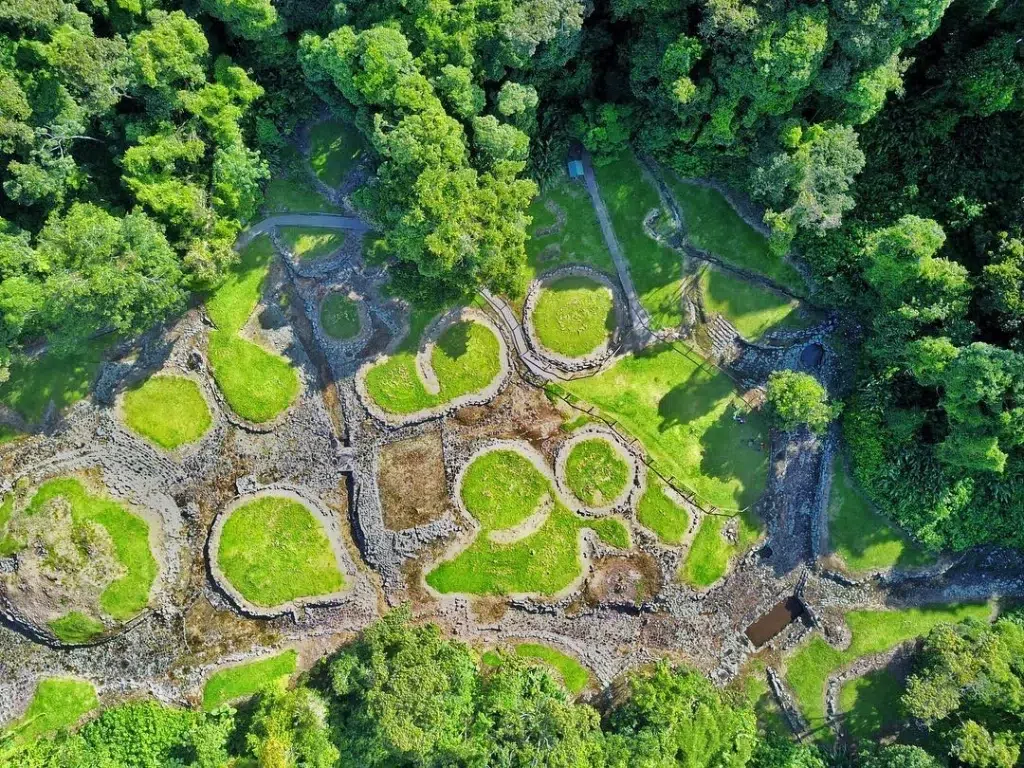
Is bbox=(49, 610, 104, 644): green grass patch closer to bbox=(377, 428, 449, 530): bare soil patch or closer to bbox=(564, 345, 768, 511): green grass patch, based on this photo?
bbox=(377, 428, 449, 530): bare soil patch

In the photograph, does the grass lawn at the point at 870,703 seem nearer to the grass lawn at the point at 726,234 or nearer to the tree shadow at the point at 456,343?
the grass lawn at the point at 726,234

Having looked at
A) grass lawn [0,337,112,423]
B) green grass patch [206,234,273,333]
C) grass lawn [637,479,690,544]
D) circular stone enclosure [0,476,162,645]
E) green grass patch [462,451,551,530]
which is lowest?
circular stone enclosure [0,476,162,645]

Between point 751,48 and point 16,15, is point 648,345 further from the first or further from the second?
point 16,15

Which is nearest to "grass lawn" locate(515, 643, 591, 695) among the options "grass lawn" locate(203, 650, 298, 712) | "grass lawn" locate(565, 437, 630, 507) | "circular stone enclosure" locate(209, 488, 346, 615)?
"grass lawn" locate(565, 437, 630, 507)

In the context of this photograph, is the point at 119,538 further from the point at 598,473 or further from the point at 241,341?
the point at 598,473

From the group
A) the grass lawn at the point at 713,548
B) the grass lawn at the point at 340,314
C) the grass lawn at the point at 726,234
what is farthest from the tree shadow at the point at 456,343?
the grass lawn at the point at 713,548

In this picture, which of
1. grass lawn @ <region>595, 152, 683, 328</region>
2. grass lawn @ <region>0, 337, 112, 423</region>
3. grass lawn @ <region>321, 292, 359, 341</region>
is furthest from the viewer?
grass lawn @ <region>321, 292, 359, 341</region>
